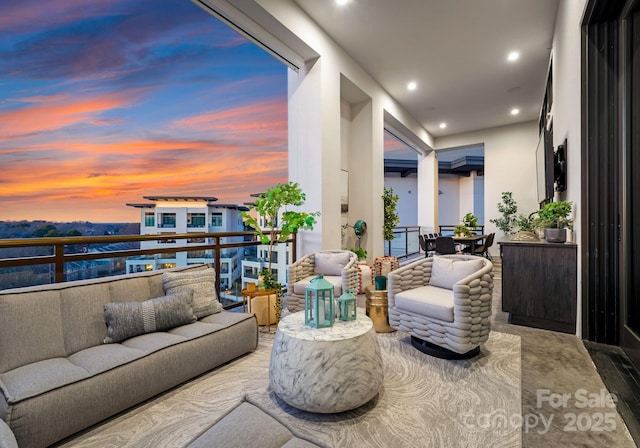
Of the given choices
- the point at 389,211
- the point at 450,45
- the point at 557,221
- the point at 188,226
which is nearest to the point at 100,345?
the point at 188,226

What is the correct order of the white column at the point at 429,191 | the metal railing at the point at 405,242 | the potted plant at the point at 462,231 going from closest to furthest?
the potted plant at the point at 462,231
the metal railing at the point at 405,242
the white column at the point at 429,191

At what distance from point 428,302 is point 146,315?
2164 millimetres

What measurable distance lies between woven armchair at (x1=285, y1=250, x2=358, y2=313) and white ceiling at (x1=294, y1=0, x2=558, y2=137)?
3.37m

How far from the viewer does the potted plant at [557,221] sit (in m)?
3.06

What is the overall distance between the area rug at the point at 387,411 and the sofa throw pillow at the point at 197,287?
0.51m

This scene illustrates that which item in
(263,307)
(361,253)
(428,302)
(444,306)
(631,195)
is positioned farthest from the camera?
(361,253)

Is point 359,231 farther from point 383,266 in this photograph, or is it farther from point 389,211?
point 389,211

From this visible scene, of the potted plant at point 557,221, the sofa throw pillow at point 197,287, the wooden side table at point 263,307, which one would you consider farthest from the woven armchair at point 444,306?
the sofa throw pillow at point 197,287

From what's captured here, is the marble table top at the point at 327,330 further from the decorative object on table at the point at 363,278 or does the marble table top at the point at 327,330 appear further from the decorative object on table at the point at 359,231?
the decorative object on table at the point at 359,231

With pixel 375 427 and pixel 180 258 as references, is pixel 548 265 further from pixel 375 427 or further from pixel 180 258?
pixel 180 258

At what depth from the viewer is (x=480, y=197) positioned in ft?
42.6

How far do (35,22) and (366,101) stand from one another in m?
4.91

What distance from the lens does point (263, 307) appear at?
3.22 m

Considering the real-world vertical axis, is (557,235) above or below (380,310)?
above
